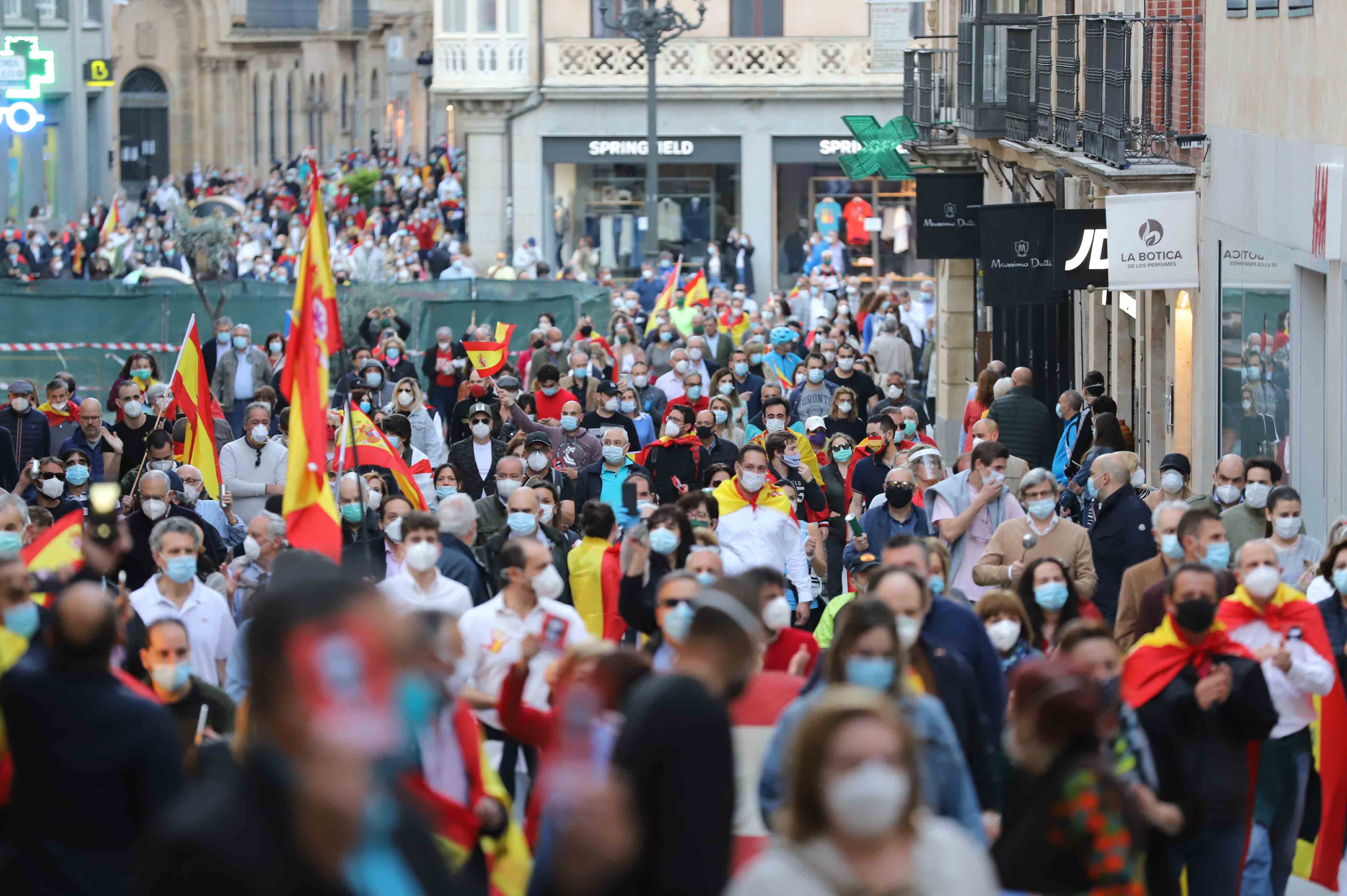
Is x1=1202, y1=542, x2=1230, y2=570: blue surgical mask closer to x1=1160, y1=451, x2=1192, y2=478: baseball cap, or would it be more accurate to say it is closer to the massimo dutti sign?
x1=1160, y1=451, x2=1192, y2=478: baseball cap

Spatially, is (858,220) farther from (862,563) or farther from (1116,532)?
(862,563)

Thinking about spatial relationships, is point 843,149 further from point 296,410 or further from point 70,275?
point 296,410

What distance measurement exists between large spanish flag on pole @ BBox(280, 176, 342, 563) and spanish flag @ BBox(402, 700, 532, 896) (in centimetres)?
432

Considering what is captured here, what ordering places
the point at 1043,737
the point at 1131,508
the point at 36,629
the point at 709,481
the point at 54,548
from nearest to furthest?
the point at 1043,737 < the point at 36,629 < the point at 54,548 < the point at 1131,508 < the point at 709,481

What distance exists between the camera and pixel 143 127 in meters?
81.6

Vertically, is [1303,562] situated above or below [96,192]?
below

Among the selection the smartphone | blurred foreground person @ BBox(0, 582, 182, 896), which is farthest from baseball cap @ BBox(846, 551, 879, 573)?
blurred foreground person @ BBox(0, 582, 182, 896)

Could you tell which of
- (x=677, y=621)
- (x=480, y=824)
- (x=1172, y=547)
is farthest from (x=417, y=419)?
(x=480, y=824)

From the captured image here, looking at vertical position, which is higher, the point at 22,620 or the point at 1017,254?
the point at 1017,254

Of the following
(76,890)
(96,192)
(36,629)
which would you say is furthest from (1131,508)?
(96,192)

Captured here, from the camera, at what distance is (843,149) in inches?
1831

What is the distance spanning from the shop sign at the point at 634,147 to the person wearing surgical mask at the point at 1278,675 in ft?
128

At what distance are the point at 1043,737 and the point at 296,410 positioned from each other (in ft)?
20.2

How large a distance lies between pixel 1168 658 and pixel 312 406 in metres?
4.96
